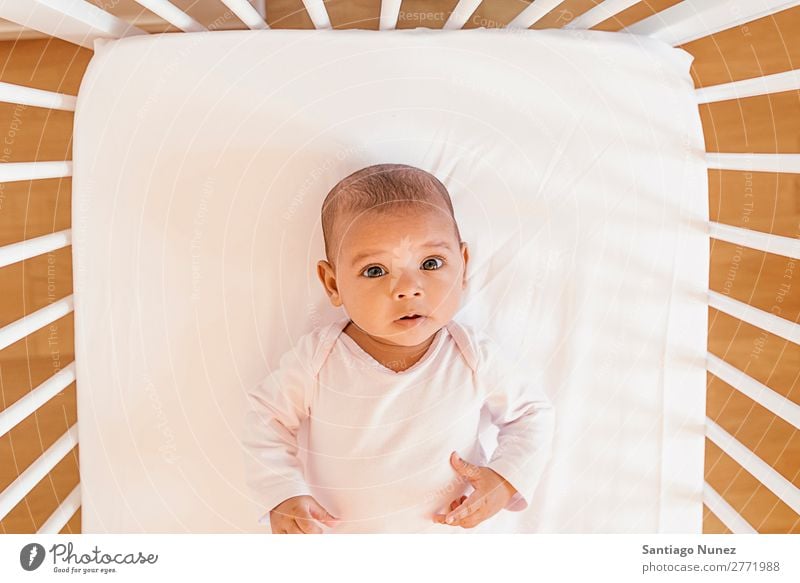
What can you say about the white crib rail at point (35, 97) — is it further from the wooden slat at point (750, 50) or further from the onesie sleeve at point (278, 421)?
the wooden slat at point (750, 50)

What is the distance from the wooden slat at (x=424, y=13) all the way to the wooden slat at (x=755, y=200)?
368 mm

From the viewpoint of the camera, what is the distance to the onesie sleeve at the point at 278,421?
71cm

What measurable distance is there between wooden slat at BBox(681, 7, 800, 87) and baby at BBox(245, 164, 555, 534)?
363 mm

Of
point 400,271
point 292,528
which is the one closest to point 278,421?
point 292,528

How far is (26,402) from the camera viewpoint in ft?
2.23

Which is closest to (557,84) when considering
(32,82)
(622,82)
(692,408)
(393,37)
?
(622,82)

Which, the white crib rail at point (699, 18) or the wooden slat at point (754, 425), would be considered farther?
the wooden slat at point (754, 425)

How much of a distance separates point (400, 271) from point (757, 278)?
16.9 inches

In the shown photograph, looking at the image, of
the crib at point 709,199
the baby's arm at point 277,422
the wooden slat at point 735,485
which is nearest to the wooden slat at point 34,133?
the crib at point 709,199

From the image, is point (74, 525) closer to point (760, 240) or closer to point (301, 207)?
point (301, 207)

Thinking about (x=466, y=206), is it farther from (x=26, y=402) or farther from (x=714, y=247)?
(x=26, y=402)

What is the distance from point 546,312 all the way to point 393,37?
342 mm

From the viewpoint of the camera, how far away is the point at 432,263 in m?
0.67

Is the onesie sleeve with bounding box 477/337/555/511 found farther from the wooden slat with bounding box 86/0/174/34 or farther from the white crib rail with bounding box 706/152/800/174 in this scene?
the wooden slat with bounding box 86/0/174/34
